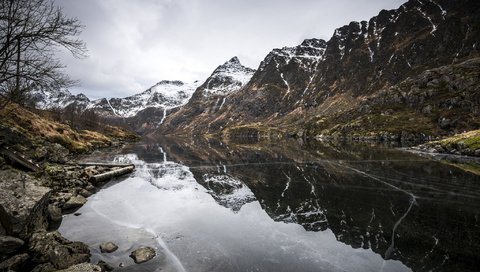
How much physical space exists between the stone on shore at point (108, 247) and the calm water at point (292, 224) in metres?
0.43

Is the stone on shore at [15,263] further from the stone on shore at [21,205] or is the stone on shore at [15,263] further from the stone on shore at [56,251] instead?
the stone on shore at [21,205]

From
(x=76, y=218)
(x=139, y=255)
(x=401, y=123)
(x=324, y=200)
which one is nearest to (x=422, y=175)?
(x=324, y=200)

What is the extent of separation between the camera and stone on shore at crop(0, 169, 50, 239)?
14.6 meters

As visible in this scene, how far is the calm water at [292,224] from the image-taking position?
1455cm

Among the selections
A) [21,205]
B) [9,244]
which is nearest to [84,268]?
[9,244]

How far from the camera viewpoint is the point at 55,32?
15.0m

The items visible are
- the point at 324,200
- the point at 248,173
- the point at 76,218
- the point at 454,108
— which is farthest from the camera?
the point at 454,108

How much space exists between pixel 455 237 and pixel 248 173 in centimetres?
2908

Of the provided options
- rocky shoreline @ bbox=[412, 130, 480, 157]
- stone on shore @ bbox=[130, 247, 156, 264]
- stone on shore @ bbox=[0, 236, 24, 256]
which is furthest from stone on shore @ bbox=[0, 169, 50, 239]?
rocky shoreline @ bbox=[412, 130, 480, 157]

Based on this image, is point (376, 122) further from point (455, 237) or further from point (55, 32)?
point (55, 32)

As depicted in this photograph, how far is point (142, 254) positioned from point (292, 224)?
33.5 feet

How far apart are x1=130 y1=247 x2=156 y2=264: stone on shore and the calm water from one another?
40cm

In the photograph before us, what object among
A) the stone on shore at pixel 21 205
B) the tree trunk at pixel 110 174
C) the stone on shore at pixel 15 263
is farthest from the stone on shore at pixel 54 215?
the tree trunk at pixel 110 174

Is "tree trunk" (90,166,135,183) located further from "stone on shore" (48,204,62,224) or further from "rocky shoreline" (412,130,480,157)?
"rocky shoreline" (412,130,480,157)
